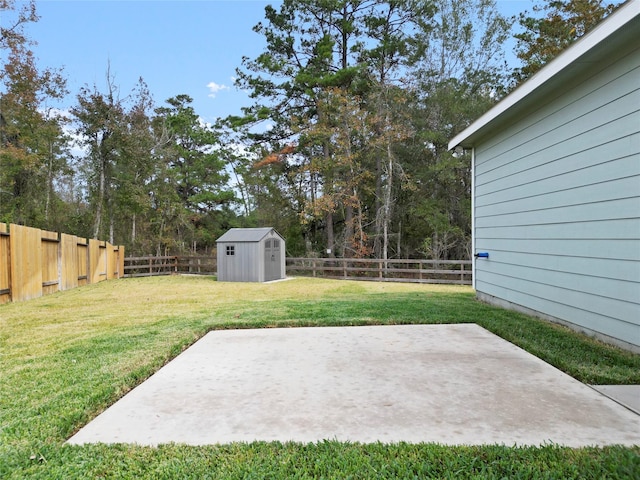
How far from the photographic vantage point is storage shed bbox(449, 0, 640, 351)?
10.6 ft

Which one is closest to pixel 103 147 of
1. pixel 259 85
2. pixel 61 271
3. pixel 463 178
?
pixel 259 85

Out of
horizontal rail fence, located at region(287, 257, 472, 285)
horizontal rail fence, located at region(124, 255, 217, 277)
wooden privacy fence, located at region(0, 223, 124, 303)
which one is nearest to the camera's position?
wooden privacy fence, located at region(0, 223, 124, 303)

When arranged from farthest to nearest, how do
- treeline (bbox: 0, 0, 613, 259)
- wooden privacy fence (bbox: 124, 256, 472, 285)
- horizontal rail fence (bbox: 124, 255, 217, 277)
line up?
horizontal rail fence (bbox: 124, 255, 217, 277) < treeline (bbox: 0, 0, 613, 259) < wooden privacy fence (bbox: 124, 256, 472, 285)

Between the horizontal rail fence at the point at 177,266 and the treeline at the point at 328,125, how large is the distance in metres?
2.16

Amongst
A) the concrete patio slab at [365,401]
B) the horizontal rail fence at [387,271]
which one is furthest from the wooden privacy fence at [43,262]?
the horizontal rail fence at [387,271]

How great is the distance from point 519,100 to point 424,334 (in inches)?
117

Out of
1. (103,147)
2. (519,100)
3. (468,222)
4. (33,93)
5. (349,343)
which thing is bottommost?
(349,343)

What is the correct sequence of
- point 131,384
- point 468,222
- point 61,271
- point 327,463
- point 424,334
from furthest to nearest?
1. point 468,222
2. point 61,271
3. point 424,334
4. point 131,384
5. point 327,463

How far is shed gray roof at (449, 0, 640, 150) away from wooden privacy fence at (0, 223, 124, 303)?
7.73 meters

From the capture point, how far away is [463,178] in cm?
1450

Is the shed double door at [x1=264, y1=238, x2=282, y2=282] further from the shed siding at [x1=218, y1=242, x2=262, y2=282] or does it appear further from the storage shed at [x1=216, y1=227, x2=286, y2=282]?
the shed siding at [x1=218, y1=242, x2=262, y2=282]

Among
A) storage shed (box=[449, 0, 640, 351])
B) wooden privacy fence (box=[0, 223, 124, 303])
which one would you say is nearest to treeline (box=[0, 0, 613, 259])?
wooden privacy fence (box=[0, 223, 124, 303])

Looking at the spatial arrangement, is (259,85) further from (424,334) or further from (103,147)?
(424,334)

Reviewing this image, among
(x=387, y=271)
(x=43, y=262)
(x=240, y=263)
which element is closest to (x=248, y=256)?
(x=240, y=263)
